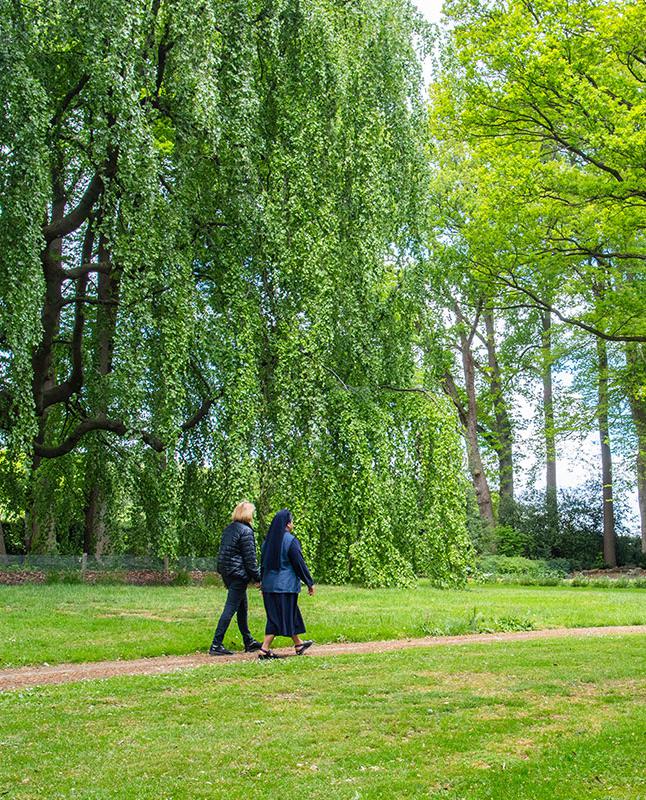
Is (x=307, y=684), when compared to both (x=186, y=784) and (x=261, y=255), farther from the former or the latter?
(x=261, y=255)

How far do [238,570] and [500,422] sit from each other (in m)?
25.5

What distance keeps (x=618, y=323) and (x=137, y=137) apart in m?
13.8

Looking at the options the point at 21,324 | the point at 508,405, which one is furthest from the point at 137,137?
the point at 508,405

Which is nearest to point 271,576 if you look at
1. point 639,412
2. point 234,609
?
point 234,609

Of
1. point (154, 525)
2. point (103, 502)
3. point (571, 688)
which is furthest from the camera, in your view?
point (103, 502)

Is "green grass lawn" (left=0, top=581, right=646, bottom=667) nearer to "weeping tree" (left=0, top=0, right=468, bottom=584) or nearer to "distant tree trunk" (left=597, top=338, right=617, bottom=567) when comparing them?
"weeping tree" (left=0, top=0, right=468, bottom=584)

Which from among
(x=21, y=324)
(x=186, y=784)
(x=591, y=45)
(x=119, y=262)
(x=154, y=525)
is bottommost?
(x=186, y=784)

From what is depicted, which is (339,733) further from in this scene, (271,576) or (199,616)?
(199,616)

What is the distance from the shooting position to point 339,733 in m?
5.52

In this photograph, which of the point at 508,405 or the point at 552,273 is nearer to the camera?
the point at 552,273

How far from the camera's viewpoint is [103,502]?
17.5 metres

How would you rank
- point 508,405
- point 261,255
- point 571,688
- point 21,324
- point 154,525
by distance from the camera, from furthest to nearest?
point 508,405
point 154,525
point 261,255
point 21,324
point 571,688

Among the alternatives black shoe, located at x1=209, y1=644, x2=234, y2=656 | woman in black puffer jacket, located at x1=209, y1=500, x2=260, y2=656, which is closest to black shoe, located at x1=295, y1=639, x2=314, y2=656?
woman in black puffer jacket, located at x1=209, y1=500, x2=260, y2=656

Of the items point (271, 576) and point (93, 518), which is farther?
point (93, 518)
